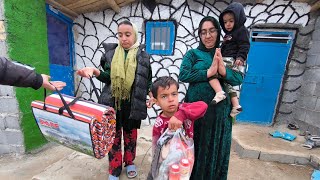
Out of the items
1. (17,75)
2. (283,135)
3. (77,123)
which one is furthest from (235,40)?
(283,135)

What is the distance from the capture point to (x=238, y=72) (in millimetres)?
1575

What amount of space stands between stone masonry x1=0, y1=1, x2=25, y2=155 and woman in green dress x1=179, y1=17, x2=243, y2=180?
3.01 metres

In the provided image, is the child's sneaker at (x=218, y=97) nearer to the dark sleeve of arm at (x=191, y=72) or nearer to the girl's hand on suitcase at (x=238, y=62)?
the dark sleeve of arm at (x=191, y=72)

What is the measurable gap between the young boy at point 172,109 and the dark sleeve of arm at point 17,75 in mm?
854

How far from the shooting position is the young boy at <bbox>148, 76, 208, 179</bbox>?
4.35ft

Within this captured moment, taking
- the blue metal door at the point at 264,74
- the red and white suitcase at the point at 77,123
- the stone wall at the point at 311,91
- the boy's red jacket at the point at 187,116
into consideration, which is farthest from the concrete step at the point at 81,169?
the stone wall at the point at 311,91

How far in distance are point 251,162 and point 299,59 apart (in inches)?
99.9

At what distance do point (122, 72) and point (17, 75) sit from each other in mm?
798

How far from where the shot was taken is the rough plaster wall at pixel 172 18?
13.0ft

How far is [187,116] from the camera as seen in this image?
1.34 meters

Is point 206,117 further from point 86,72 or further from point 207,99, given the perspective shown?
point 86,72

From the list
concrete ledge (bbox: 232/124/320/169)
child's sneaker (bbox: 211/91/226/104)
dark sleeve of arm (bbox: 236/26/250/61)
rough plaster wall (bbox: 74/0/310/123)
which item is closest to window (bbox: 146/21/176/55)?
rough plaster wall (bbox: 74/0/310/123)

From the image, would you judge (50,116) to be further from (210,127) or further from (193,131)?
(210,127)

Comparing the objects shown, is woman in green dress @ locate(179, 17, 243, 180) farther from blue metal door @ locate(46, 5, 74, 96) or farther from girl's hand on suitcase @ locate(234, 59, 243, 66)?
blue metal door @ locate(46, 5, 74, 96)
